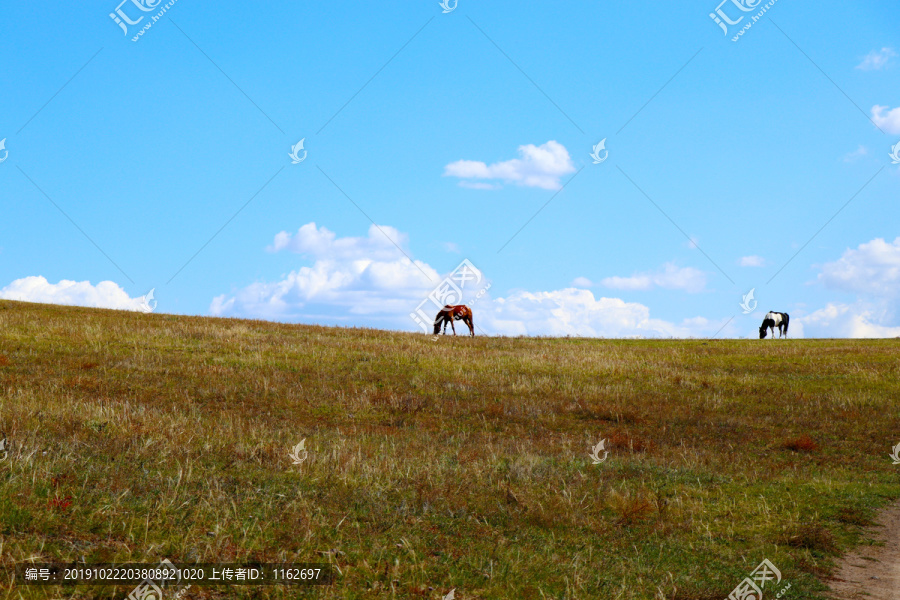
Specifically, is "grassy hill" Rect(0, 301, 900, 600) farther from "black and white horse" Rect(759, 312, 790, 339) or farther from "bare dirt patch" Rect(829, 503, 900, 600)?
"black and white horse" Rect(759, 312, 790, 339)

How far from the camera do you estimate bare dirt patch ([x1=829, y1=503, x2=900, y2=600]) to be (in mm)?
8562

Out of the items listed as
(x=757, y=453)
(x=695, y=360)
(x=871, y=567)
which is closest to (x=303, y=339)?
(x=695, y=360)

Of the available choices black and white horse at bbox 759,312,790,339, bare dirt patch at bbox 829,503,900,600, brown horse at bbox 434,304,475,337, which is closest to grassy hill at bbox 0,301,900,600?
bare dirt patch at bbox 829,503,900,600

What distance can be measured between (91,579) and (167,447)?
18.4ft

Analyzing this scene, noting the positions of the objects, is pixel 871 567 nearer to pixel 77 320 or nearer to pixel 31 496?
pixel 31 496

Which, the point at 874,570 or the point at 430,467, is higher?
the point at 430,467

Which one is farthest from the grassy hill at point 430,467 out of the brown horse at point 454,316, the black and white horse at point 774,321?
the black and white horse at point 774,321

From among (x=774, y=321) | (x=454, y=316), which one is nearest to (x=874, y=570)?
(x=454, y=316)

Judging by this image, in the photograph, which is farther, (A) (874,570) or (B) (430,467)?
(B) (430,467)

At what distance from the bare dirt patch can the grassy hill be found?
295 mm

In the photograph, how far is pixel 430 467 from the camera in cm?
1220

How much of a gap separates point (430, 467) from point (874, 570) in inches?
271

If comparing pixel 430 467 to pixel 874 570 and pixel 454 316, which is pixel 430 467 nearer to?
pixel 874 570

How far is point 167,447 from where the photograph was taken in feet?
38.2
